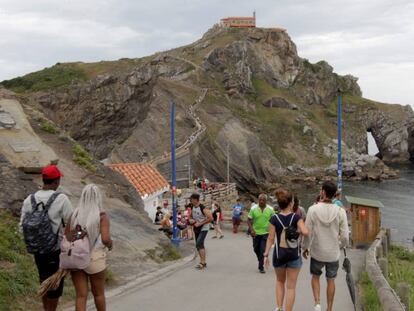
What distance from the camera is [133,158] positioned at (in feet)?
202

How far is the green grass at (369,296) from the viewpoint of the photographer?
8172 mm

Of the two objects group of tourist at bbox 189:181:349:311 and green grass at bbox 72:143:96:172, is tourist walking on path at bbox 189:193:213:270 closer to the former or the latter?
green grass at bbox 72:143:96:172

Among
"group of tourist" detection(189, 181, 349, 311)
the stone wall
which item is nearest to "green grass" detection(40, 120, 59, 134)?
the stone wall

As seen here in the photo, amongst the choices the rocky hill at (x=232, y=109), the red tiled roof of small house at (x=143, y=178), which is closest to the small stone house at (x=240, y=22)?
the rocky hill at (x=232, y=109)

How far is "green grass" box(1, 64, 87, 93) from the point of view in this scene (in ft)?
281

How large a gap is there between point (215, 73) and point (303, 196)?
43.9 m

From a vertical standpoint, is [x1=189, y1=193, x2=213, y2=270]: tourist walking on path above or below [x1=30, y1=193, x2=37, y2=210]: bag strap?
below

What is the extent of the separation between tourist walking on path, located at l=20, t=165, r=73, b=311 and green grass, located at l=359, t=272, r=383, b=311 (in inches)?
179

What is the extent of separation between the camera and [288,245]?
7.48 meters

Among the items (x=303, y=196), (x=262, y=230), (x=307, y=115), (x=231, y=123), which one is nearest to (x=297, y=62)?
(x=307, y=115)

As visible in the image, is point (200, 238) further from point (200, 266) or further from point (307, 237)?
point (307, 237)

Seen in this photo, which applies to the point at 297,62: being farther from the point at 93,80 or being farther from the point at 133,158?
the point at 133,158

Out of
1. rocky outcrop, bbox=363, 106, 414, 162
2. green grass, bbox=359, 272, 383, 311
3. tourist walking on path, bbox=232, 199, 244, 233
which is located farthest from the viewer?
rocky outcrop, bbox=363, 106, 414, 162

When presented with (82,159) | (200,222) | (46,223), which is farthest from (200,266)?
(46,223)
